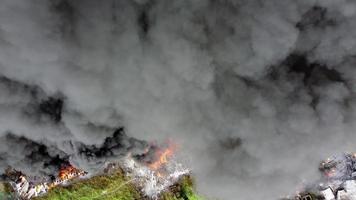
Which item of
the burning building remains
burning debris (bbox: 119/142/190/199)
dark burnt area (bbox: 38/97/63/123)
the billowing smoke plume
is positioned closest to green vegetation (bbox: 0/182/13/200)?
the burning building remains

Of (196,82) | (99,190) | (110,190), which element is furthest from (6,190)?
(196,82)

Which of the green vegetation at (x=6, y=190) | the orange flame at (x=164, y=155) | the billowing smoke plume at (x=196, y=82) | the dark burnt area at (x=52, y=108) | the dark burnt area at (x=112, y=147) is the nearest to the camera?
the billowing smoke plume at (x=196, y=82)

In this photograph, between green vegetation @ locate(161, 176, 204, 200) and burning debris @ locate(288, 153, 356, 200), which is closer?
burning debris @ locate(288, 153, 356, 200)

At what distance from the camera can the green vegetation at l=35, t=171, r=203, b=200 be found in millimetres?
16031

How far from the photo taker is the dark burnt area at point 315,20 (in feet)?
42.7

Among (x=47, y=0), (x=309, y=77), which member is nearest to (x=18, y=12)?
(x=47, y=0)

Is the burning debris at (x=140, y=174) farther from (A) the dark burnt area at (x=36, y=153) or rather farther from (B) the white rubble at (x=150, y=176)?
(A) the dark burnt area at (x=36, y=153)

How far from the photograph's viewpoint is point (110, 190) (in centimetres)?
1662

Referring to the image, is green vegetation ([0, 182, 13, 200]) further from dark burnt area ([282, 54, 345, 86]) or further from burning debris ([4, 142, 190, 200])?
dark burnt area ([282, 54, 345, 86])

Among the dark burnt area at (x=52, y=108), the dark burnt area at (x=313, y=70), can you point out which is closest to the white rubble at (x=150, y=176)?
the dark burnt area at (x=52, y=108)

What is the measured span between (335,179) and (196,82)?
19.6ft

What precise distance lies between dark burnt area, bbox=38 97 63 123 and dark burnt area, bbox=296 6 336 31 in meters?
8.33

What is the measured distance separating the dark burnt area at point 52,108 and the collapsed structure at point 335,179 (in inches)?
345

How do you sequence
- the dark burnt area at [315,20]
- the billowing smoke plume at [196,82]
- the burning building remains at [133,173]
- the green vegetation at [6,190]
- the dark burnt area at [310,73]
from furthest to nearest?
the green vegetation at [6,190]
the burning building remains at [133,173]
the dark burnt area at [310,73]
the dark burnt area at [315,20]
the billowing smoke plume at [196,82]
